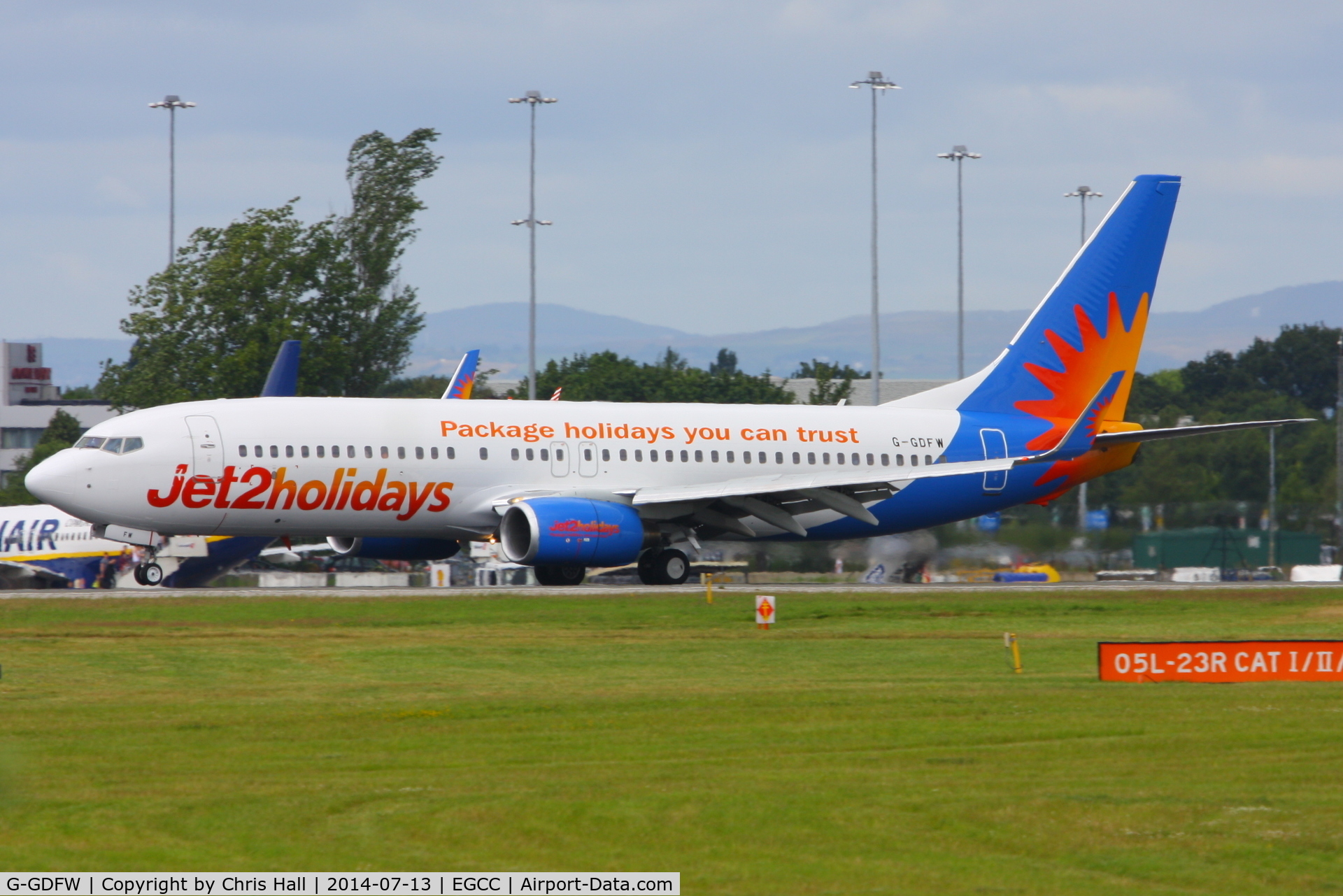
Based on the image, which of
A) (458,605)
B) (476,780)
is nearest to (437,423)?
(458,605)

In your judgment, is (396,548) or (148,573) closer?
(148,573)

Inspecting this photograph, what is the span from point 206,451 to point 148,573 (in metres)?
4.74

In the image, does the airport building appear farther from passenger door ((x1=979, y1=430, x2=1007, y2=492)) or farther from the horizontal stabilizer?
the horizontal stabilizer

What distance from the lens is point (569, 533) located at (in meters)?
36.3

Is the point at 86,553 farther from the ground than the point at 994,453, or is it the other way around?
the point at 994,453

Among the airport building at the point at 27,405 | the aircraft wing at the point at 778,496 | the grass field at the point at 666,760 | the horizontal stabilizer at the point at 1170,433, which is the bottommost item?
the grass field at the point at 666,760

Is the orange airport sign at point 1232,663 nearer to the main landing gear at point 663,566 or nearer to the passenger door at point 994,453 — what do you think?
the main landing gear at point 663,566

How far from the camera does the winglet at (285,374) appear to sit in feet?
145

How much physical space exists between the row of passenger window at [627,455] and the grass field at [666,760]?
8.23 meters

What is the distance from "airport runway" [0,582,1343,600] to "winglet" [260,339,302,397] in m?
7.85

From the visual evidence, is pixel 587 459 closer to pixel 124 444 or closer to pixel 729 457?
pixel 729 457

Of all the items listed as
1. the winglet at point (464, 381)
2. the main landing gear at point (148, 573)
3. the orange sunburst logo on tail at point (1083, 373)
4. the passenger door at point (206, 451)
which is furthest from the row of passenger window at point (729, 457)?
the main landing gear at point (148, 573)

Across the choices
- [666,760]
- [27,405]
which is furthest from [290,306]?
[27,405]

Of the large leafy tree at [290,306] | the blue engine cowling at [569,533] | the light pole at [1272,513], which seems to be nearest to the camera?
the blue engine cowling at [569,533]
